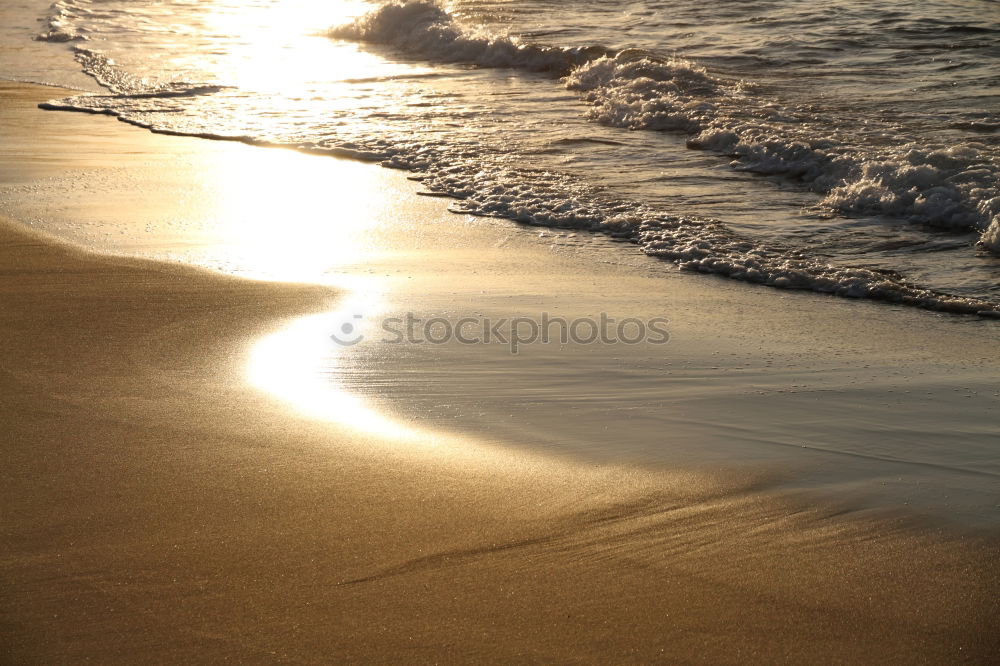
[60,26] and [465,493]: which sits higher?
[60,26]

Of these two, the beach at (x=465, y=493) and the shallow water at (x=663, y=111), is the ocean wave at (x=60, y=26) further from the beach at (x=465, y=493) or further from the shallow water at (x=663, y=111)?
the beach at (x=465, y=493)

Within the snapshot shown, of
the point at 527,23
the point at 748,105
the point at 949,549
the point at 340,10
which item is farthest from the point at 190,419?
the point at 340,10

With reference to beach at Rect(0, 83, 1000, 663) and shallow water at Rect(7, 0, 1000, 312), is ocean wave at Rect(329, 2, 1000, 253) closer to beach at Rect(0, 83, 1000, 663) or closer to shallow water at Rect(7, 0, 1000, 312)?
shallow water at Rect(7, 0, 1000, 312)

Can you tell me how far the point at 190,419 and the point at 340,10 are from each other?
16.1 metres

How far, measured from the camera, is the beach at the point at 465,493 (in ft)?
7.19

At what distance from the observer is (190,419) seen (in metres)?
3.19

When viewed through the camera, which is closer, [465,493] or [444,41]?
[465,493]

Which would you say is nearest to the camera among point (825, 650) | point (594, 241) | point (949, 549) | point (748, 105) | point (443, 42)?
point (825, 650)

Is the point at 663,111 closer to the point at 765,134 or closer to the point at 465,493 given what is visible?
the point at 765,134

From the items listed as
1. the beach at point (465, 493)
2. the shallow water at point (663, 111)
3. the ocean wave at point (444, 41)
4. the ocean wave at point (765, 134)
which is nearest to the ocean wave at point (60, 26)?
the shallow water at point (663, 111)

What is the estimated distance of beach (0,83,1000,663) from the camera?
2.19 m

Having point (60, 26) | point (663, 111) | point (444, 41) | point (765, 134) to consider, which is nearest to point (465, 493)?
point (765, 134)

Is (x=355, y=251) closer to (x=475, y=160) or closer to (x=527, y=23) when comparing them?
(x=475, y=160)

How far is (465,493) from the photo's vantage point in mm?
2756
